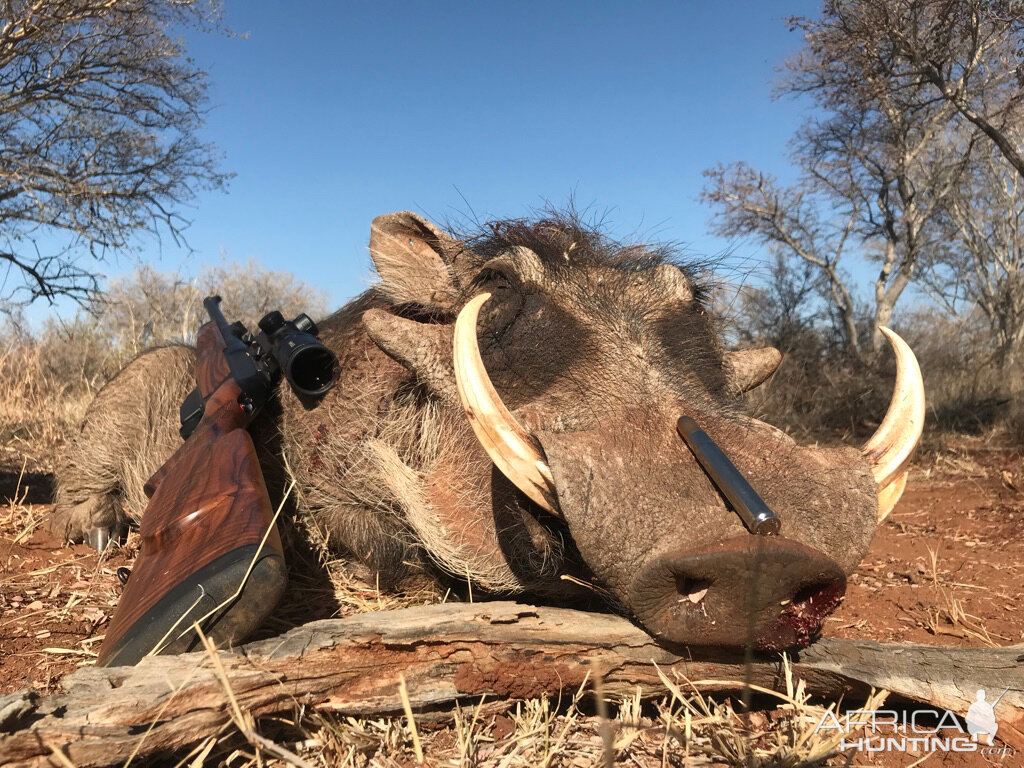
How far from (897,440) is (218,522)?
1.74m

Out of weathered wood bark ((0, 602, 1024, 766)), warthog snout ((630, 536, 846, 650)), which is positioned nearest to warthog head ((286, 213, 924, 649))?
warthog snout ((630, 536, 846, 650))

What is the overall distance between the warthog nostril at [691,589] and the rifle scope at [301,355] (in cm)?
156

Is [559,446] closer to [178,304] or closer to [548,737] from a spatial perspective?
[548,737]

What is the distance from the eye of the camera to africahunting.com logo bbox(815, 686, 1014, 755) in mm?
1572

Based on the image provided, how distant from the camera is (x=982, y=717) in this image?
1.58m

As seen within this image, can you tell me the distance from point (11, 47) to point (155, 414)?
636 centimetres

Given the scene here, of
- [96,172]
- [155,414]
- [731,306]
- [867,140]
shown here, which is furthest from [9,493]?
[867,140]

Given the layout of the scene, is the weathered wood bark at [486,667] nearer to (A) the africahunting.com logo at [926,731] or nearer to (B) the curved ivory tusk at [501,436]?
(A) the africahunting.com logo at [926,731]

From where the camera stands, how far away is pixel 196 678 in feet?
4.45

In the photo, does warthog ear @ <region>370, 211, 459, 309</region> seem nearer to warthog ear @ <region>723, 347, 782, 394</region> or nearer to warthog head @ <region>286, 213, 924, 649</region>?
warthog head @ <region>286, 213, 924, 649</region>

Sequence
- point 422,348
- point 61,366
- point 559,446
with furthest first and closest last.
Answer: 1. point 61,366
2. point 422,348
3. point 559,446

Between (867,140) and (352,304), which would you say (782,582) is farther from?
(867,140)

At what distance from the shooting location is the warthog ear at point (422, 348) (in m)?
2.21

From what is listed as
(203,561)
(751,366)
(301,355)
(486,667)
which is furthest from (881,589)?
(203,561)
